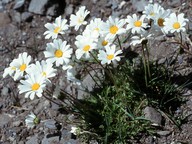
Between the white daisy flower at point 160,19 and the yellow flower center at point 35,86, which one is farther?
the white daisy flower at point 160,19

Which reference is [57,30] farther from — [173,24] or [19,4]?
[19,4]

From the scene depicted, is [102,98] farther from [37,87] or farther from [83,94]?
[37,87]

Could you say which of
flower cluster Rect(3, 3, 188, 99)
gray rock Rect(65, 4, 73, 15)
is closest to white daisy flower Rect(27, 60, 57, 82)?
flower cluster Rect(3, 3, 188, 99)

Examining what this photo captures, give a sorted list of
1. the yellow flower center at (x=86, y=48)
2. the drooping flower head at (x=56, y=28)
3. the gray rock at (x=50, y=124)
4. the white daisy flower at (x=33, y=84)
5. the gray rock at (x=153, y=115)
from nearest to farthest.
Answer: the white daisy flower at (x=33, y=84) → the yellow flower center at (x=86, y=48) → the drooping flower head at (x=56, y=28) → the gray rock at (x=153, y=115) → the gray rock at (x=50, y=124)

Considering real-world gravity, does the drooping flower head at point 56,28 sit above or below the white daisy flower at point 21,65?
above

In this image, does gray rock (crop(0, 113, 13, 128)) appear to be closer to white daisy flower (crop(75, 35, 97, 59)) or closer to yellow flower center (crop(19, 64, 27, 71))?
yellow flower center (crop(19, 64, 27, 71))

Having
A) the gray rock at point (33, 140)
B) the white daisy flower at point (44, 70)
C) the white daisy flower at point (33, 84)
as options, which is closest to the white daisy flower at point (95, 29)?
the white daisy flower at point (44, 70)

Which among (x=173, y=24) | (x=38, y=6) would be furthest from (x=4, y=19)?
(x=173, y=24)

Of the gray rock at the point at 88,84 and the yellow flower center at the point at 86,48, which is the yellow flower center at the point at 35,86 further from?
the gray rock at the point at 88,84

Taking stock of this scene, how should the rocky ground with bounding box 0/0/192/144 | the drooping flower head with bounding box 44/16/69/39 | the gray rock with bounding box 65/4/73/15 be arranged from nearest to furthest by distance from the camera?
the drooping flower head with bounding box 44/16/69/39
the rocky ground with bounding box 0/0/192/144
the gray rock with bounding box 65/4/73/15
